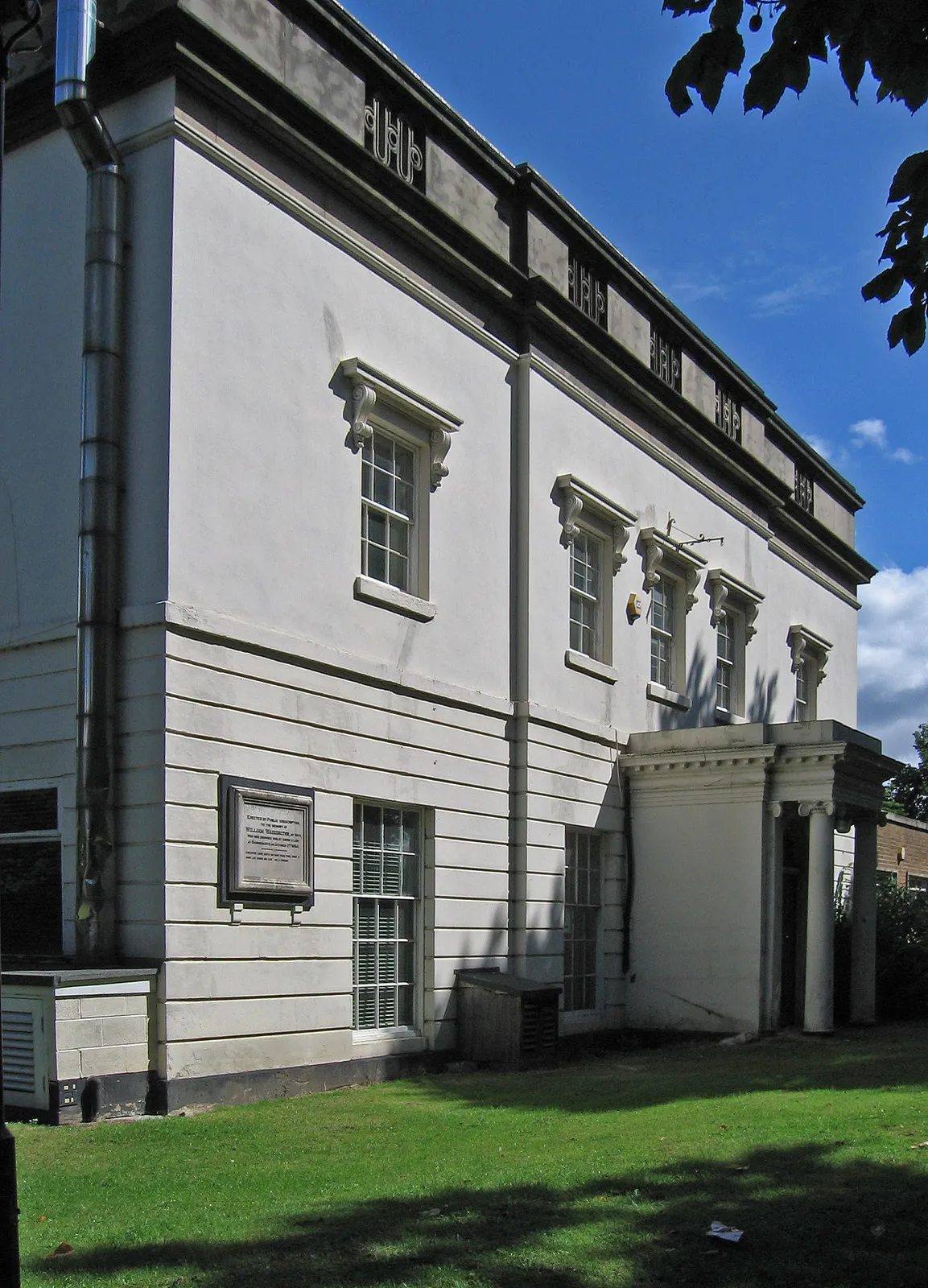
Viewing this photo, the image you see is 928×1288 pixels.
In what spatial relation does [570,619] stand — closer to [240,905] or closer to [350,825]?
[350,825]

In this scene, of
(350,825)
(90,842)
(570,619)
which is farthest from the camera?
(570,619)

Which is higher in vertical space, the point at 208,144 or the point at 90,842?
the point at 208,144

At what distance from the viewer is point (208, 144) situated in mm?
12797

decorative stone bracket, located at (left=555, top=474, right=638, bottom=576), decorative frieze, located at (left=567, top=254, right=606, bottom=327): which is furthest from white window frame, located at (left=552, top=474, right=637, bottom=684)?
decorative frieze, located at (left=567, top=254, right=606, bottom=327)

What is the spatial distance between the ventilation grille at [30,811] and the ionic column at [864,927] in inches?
462

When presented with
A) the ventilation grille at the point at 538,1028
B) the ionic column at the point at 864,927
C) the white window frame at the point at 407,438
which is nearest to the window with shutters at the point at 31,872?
the white window frame at the point at 407,438

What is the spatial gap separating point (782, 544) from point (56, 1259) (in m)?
22.0

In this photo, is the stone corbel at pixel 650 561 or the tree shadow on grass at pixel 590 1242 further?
the stone corbel at pixel 650 561

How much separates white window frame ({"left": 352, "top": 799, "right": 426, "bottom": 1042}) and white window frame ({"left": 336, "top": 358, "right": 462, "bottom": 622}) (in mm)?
2149

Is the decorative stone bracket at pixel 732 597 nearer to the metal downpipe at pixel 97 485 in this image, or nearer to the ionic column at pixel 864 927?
the ionic column at pixel 864 927

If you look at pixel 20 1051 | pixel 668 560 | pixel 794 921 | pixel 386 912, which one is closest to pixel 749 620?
pixel 668 560

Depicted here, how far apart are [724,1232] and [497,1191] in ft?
4.90

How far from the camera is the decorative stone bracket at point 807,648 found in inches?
1064

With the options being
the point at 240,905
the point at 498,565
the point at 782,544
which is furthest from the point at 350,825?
the point at 782,544
